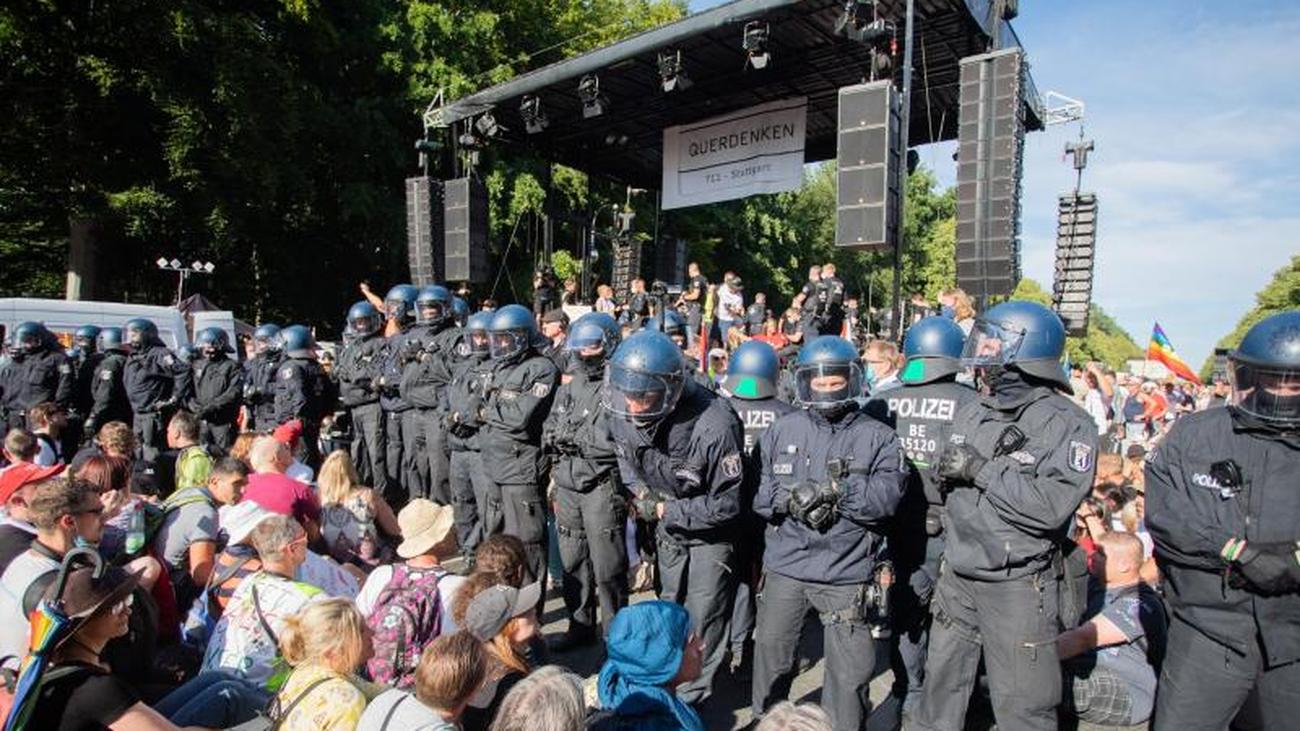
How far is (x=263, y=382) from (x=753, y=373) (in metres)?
6.15

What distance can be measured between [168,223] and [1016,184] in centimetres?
1901

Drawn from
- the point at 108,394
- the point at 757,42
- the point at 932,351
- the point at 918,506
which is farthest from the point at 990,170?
the point at 108,394

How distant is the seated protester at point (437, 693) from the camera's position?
7.86 feet

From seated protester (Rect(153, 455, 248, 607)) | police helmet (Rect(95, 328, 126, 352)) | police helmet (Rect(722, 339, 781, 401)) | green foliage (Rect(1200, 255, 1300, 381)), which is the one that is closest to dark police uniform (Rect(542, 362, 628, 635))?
police helmet (Rect(722, 339, 781, 401))

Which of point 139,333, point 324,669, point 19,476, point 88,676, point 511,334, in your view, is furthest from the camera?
point 139,333

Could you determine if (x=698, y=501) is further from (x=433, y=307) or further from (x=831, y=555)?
(x=433, y=307)

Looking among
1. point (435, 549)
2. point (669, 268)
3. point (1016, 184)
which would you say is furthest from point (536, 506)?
point (669, 268)

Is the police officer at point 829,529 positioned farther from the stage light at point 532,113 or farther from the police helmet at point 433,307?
the stage light at point 532,113

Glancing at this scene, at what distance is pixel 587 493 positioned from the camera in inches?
197

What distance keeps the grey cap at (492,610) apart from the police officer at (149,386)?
295 inches

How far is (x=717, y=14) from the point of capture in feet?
37.4

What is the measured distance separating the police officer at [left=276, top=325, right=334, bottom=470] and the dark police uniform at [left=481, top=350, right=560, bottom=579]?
3396 mm

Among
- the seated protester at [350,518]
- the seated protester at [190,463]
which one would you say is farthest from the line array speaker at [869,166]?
the seated protester at [190,463]

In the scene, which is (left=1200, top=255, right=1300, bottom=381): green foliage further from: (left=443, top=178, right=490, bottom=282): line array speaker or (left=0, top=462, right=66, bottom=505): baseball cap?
(left=0, top=462, right=66, bottom=505): baseball cap
